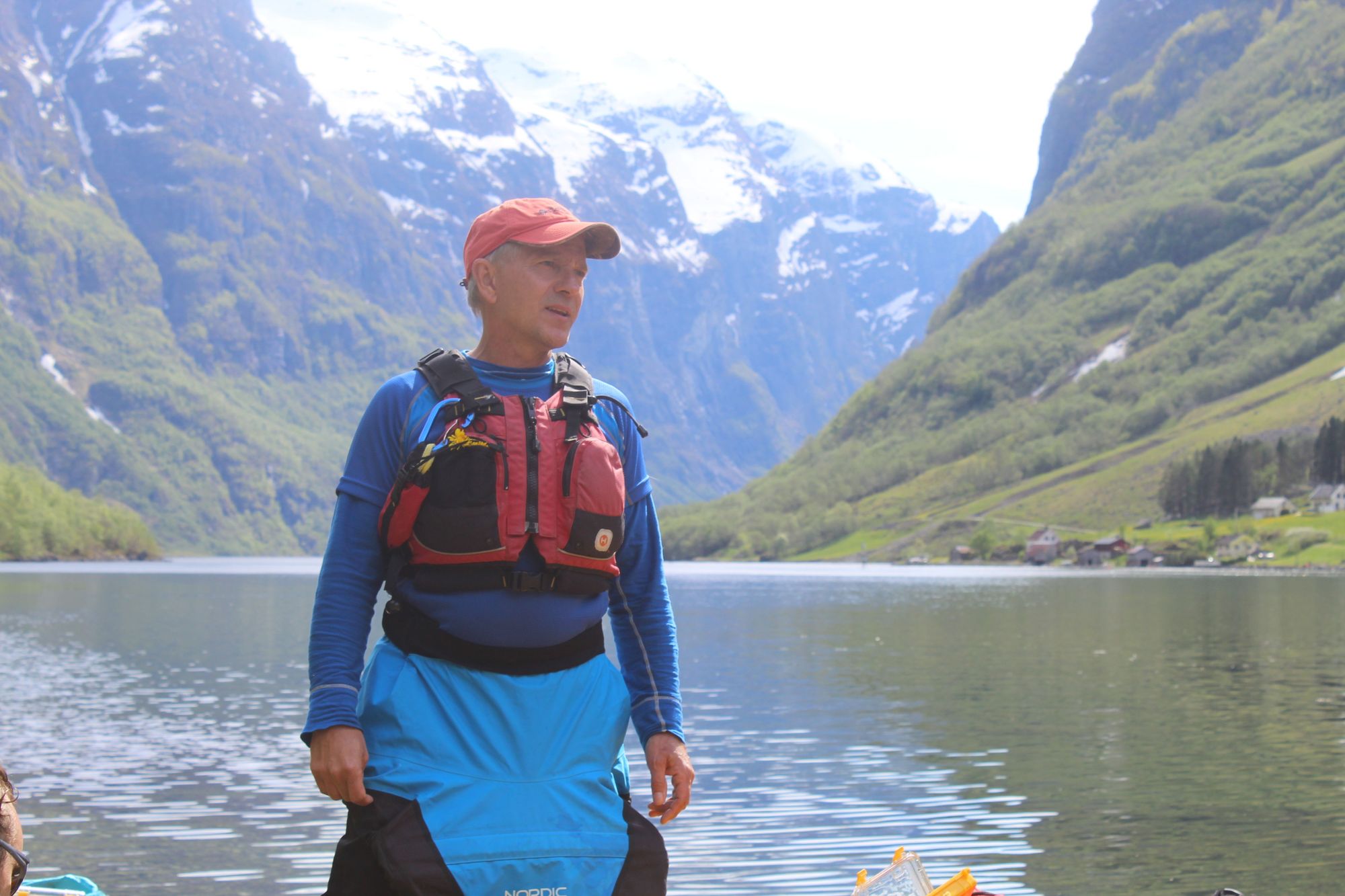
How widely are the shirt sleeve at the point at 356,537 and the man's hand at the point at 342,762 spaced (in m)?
0.22

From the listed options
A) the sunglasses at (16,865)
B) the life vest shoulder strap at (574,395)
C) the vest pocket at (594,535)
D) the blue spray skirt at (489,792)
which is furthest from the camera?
the sunglasses at (16,865)

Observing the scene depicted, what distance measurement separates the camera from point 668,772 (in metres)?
6.80

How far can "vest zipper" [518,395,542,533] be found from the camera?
6.26m

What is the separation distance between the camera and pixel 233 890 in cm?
2147

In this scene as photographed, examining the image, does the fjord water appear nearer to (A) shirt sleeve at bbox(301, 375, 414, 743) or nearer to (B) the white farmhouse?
(A) shirt sleeve at bbox(301, 375, 414, 743)

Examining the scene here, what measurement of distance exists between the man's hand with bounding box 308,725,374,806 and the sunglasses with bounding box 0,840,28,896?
1.44 meters

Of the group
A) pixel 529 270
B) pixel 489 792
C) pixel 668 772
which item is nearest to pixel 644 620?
pixel 668 772

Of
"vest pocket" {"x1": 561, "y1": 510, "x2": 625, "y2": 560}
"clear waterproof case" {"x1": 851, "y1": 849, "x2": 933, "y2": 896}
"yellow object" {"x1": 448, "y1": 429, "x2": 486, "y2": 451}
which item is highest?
"yellow object" {"x1": 448, "y1": 429, "x2": 486, "y2": 451}

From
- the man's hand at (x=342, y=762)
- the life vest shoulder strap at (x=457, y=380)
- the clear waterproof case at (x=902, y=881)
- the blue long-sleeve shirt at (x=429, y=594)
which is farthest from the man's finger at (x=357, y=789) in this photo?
the clear waterproof case at (x=902, y=881)

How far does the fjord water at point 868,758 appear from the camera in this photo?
74.1ft

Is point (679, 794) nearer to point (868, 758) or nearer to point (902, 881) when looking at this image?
point (902, 881)

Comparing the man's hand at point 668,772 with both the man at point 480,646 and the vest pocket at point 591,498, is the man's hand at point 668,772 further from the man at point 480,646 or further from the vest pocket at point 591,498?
the vest pocket at point 591,498

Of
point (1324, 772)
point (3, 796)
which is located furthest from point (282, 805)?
point (3, 796)

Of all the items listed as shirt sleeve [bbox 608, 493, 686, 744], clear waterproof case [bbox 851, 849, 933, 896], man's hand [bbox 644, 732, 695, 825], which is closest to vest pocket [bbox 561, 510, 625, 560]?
shirt sleeve [bbox 608, 493, 686, 744]
